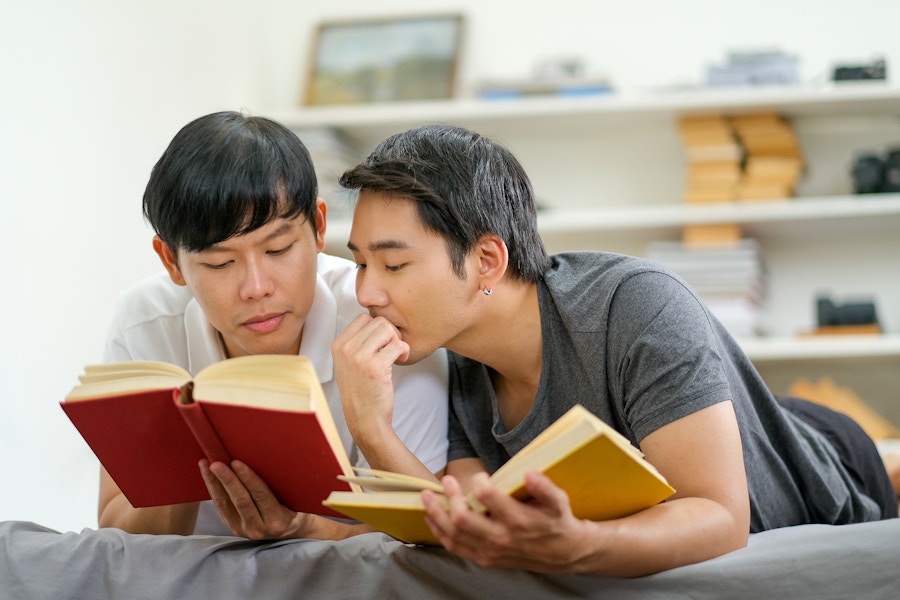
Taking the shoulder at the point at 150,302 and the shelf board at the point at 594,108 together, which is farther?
the shelf board at the point at 594,108

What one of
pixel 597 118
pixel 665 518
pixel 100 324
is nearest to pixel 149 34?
pixel 100 324

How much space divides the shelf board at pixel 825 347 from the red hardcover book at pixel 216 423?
6.68 feet

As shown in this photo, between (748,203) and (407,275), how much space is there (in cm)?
190

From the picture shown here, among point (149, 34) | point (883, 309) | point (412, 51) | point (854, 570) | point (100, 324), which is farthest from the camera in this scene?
point (412, 51)

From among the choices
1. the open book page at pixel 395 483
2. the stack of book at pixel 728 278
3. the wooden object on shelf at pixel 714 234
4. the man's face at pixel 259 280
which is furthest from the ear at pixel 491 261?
the wooden object on shelf at pixel 714 234

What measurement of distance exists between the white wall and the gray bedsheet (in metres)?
0.91

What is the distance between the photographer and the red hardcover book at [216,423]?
91 cm

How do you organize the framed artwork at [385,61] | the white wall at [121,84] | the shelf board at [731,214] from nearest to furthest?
the white wall at [121,84] → the shelf board at [731,214] → the framed artwork at [385,61]

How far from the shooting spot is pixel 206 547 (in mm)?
1054

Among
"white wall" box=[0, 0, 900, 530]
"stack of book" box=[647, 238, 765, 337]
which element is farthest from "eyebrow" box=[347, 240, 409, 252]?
"stack of book" box=[647, 238, 765, 337]

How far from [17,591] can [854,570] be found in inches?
35.0

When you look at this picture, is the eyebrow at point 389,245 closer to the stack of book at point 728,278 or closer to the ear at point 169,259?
the ear at point 169,259

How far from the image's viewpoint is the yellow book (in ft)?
2.60

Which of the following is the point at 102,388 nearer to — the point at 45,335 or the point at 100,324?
the point at 45,335
